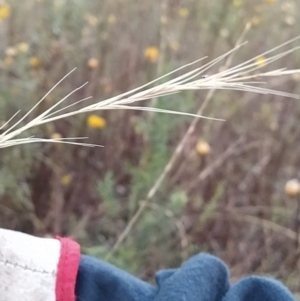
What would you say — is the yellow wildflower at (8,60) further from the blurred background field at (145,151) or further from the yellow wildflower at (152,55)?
the yellow wildflower at (152,55)

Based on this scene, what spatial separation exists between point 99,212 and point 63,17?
1.10 feet

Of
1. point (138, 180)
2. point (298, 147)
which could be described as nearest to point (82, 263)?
point (138, 180)

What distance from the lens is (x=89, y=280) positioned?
48 cm

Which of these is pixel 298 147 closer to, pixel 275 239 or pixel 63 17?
pixel 275 239

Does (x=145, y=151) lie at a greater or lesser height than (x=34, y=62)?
lesser

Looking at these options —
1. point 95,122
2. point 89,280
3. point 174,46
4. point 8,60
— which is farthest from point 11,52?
point 89,280

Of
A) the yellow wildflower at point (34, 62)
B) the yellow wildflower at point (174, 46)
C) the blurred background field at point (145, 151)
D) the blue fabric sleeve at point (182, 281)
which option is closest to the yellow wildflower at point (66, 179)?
the blurred background field at point (145, 151)

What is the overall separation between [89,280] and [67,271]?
0.03 meters

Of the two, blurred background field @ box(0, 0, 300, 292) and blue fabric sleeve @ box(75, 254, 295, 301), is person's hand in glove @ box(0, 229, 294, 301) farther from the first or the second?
blurred background field @ box(0, 0, 300, 292)

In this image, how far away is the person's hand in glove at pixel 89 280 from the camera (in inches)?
17.3

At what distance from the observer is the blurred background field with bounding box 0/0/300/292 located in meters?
0.84

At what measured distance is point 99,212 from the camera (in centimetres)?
94

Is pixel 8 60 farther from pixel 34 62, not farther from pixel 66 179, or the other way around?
pixel 66 179

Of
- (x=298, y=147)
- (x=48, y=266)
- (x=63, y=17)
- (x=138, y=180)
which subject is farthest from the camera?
(x=298, y=147)
